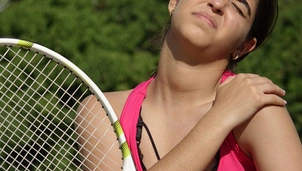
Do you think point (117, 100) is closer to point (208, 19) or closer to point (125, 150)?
point (125, 150)

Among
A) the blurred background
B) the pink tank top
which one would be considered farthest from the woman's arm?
the blurred background

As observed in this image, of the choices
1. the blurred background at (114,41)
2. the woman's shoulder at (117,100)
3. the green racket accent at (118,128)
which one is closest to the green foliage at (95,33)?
the blurred background at (114,41)

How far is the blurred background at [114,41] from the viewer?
5270mm

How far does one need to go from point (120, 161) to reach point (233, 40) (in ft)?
2.05

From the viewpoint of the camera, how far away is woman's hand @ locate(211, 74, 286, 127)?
2934mm

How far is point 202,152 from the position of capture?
9.63 ft

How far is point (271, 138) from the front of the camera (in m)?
2.91

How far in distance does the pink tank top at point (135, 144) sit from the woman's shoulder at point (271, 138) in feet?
0.25

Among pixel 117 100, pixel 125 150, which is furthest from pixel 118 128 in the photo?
pixel 117 100

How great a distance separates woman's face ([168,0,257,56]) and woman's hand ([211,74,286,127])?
165mm

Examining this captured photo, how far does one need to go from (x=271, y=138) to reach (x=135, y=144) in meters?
0.55

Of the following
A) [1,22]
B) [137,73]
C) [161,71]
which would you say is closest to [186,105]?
[161,71]

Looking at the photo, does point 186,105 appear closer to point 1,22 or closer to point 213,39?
point 213,39

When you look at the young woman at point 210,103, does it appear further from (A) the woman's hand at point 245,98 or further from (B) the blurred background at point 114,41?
(B) the blurred background at point 114,41
